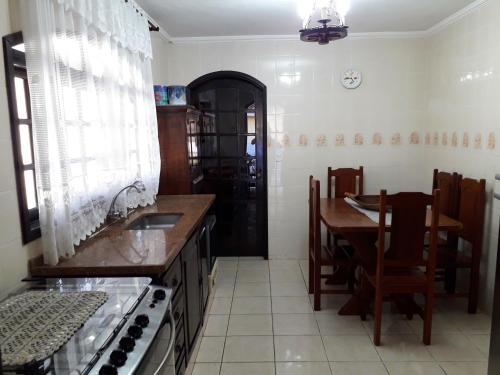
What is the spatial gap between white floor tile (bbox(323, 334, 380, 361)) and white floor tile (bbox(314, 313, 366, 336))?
63mm

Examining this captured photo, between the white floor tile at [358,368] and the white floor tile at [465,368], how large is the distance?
0.39 m

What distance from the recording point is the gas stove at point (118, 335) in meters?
1.03

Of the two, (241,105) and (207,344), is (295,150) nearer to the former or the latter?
(241,105)

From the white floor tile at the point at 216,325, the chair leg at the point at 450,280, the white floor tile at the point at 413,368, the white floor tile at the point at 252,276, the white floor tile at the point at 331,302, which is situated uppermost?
the chair leg at the point at 450,280

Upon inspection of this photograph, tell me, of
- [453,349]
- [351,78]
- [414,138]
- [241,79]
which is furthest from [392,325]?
[241,79]

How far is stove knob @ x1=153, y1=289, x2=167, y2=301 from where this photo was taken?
58.2 inches

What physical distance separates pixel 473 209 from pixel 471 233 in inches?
7.5

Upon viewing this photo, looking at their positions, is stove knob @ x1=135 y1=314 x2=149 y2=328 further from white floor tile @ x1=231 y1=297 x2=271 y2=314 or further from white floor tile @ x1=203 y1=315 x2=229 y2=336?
white floor tile @ x1=231 y1=297 x2=271 y2=314

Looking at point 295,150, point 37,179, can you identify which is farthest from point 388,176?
point 37,179

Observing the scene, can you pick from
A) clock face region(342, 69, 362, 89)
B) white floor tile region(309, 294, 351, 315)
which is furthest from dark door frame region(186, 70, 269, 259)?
white floor tile region(309, 294, 351, 315)

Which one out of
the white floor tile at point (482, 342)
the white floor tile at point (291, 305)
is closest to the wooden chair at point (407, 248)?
the white floor tile at point (482, 342)

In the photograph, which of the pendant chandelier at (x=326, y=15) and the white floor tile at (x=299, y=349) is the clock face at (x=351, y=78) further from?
the white floor tile at (x=299, y=349)

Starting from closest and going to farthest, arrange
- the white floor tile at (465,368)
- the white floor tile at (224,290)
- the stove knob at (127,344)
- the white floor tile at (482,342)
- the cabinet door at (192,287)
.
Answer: the stove knob at (127,344), the cabinet door at (192,287), the white floor tile at (465,368), the white floor tile at (482,342), the white floor tile at (224,290)

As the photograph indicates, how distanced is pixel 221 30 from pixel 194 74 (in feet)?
1.92
